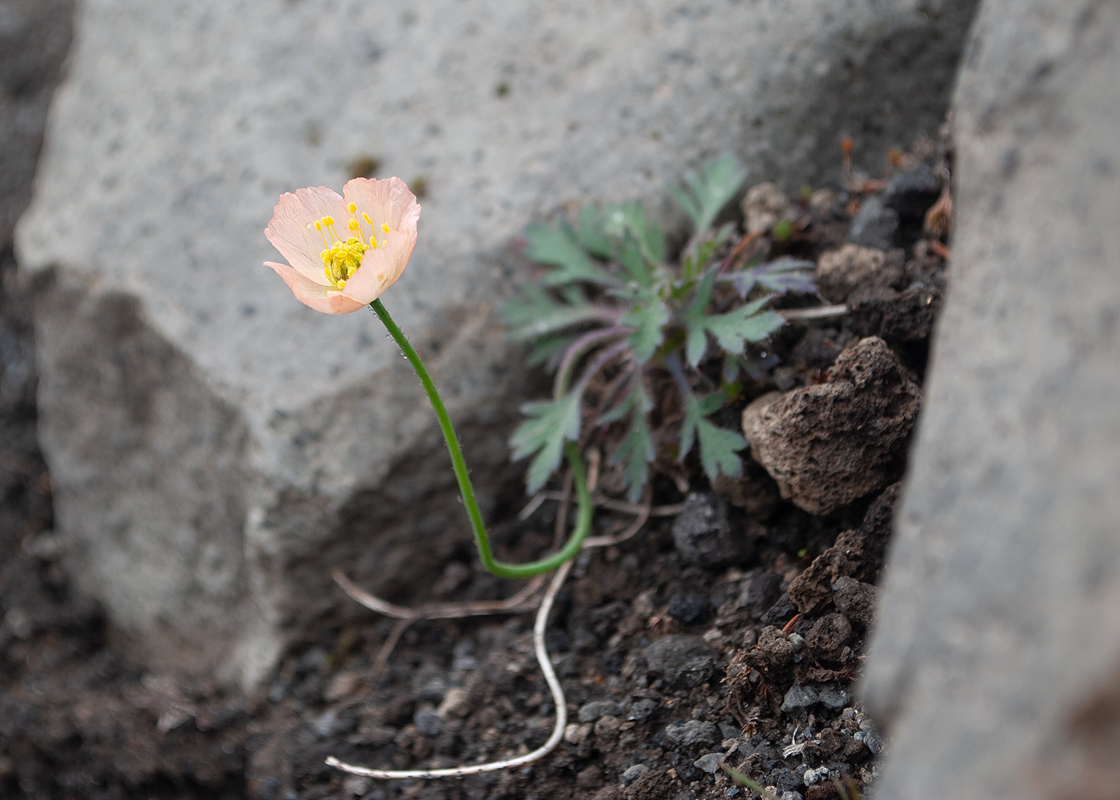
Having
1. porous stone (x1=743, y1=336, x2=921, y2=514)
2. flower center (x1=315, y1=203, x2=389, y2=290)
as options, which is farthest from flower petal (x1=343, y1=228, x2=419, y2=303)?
porous stone (x1=743, y1=336, x2=921, y2=514)

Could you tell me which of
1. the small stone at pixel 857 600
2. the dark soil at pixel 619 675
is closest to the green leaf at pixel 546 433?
the dark soil at pixel 619 675

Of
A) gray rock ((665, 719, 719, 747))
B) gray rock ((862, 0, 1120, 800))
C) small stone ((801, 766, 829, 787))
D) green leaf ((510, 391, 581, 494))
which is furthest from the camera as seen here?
green leaf ((510, 391, 581, 494))

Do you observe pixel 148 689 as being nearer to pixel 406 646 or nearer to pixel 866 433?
pixel 406 646

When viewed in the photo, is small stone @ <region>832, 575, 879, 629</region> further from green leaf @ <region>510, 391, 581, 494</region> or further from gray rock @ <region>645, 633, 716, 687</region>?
green leaf @ <region>510, 391, 581, 494</region>

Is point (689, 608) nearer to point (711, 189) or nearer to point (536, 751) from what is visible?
point (536, 751)

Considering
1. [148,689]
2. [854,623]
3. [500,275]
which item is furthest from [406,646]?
[854,623]

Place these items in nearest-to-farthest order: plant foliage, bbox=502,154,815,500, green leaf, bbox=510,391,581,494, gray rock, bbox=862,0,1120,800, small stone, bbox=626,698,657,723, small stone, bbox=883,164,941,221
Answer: gray rock, bbox=862,0,1120,800
small stone, bbox=626,698,657,723
plant foliage, bbox=502,154,815,500
green leaf, bbox=510,391,581,494
small stone, bbox=883,164,941,221

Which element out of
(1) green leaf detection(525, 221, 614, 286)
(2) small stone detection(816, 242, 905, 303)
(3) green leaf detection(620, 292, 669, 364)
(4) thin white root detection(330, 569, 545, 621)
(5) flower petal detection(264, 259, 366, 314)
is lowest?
(4) thin white root detection(330, 569, 545, 621)

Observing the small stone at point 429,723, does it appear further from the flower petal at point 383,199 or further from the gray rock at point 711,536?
the flower petal at point 383,199
